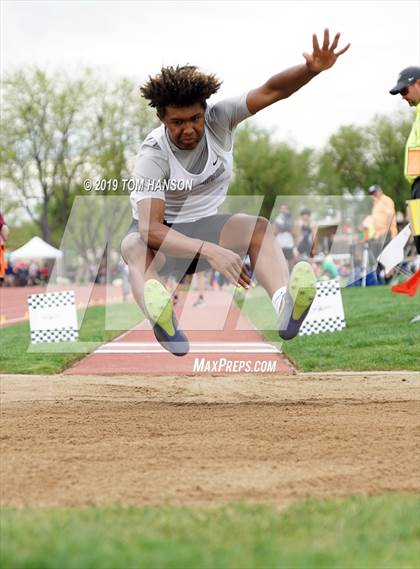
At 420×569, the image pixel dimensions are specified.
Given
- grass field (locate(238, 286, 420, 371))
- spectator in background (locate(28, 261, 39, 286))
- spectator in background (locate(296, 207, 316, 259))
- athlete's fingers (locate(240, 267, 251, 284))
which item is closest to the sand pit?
athlete's fingers (locate(240, 267, 251, 284))

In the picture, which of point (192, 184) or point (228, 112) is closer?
point (228, 112)

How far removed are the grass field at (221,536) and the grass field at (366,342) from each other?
5288 millimetres

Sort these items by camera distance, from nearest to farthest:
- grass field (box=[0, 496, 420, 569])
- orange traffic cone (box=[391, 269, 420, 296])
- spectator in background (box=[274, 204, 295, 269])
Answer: grass field (box=[0, 496, 420, 569])
orange traffic cone (box=[391, 269, 420, 296])
spectator in background (box=[274, 204, 295, 269])

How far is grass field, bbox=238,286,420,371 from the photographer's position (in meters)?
8.69

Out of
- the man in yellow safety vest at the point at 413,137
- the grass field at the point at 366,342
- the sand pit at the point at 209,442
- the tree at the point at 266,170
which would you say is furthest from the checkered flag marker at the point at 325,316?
the tree at the point at 266,170

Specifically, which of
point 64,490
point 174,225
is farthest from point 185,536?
point 174,225

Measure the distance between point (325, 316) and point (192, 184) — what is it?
20.4ft

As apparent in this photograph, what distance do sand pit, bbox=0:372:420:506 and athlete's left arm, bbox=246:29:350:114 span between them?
2.13 m

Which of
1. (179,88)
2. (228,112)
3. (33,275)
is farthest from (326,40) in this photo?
(33,275)

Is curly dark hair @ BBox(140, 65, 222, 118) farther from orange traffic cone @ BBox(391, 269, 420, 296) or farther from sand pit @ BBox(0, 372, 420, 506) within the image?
orange traffic cone @ BBox(391, 269, 420, 296)

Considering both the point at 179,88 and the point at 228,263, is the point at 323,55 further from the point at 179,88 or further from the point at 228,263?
the point at 228,263

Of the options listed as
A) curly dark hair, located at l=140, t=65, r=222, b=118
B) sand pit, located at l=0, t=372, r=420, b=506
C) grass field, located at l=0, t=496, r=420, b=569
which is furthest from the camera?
curly dark hair, located at l=140, t=65, r=222, b=118

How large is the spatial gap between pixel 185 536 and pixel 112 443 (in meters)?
1.89

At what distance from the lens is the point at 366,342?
1007 cm
